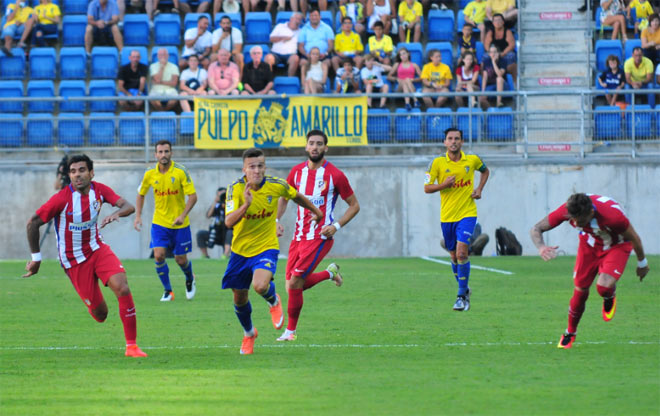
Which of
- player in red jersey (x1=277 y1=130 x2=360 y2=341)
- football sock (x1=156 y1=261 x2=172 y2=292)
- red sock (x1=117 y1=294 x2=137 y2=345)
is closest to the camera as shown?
red sock (x1=117 y1=294 x2=137 y2=345)

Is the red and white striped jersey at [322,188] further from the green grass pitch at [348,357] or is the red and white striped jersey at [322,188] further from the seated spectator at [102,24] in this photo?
the seated spectator at [102,24]

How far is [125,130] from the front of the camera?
928 inches

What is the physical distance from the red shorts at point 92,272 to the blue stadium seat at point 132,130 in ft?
46.8

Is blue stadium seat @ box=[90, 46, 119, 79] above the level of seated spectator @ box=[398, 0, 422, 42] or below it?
below

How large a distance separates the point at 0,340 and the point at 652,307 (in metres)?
7.45

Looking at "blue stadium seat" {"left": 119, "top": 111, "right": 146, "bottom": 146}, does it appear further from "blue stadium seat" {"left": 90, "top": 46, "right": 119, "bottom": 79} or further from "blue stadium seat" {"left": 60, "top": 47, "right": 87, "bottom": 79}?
"blue stadium seat" {"left": 60, "top": 47, "right": 87, "bottom": 79}

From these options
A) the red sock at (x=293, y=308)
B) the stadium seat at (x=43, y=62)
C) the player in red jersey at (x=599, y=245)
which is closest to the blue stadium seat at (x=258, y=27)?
the stadium seat at (x=43, y=62)

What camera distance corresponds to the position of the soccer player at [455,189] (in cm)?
1365

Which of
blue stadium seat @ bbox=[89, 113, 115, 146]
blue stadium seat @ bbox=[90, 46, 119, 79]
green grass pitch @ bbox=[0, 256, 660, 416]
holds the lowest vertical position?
green grass pitch @ bbox=[0, 256, 660, 416]

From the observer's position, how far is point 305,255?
10.6 metres

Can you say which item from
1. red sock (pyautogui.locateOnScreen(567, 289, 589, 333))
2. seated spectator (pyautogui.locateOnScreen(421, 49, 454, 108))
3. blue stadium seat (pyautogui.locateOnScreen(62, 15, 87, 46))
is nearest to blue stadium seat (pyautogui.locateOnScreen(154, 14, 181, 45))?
blue stadium seat (pyautogui.locateOnScreen(62, 15, 87, 46))

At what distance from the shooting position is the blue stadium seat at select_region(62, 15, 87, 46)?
26.1m

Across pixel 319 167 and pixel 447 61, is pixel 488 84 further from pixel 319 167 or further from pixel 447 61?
pixel 319 167

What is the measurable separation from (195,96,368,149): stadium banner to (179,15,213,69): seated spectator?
7.53ft
